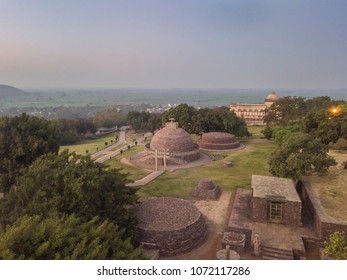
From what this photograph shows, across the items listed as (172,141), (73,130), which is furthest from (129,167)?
(73,130)

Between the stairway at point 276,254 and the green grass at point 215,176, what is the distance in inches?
395

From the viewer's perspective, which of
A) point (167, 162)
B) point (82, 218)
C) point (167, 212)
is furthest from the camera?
point (167, 162)

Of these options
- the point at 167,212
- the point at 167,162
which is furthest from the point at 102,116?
the point at 167,212

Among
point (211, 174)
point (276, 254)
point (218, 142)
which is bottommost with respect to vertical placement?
point (276, 254)

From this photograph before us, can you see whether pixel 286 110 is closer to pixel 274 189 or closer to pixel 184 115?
pixel 184 115

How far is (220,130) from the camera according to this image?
178 feet

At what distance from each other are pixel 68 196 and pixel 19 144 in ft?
38.0

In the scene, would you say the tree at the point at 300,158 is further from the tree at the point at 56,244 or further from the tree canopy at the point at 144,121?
the tree canopy at the point at 144,121

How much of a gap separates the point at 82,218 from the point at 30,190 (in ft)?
13.2

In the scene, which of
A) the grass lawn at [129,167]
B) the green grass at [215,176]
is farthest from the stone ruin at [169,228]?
the grass lawn at [129,167]

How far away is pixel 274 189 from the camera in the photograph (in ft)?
69.3

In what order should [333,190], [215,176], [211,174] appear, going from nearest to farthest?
[333,190], [215,176], [211,174]

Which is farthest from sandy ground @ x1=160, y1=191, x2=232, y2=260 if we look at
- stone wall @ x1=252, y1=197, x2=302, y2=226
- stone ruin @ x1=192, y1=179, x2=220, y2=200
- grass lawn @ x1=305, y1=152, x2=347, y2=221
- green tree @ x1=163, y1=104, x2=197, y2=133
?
green tree @ x1=163, y1=104, x2=197, y2=133

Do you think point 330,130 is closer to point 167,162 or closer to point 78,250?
point 167,162
